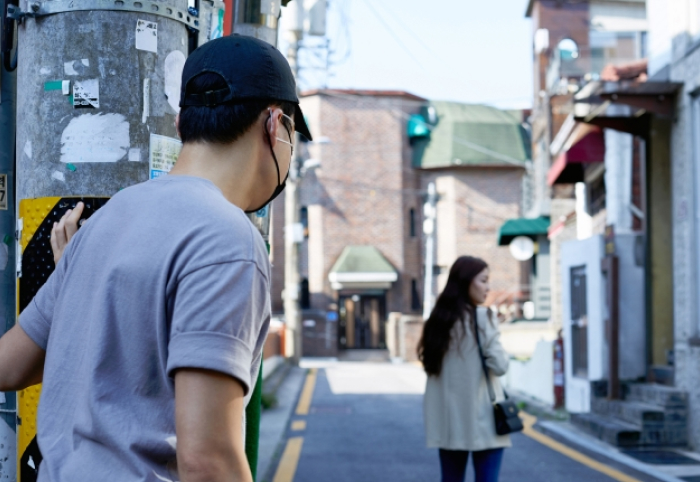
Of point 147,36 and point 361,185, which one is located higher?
point 361,185

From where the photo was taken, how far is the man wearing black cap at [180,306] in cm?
164

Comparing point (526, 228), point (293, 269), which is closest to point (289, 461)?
point (526, 228)

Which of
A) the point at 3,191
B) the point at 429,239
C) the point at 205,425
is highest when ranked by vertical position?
the point at 429,239

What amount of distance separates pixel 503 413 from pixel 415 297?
41.8 metres

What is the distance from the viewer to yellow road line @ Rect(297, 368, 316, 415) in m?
17.2

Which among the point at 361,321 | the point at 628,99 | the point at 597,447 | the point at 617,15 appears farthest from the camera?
the point at 361,321

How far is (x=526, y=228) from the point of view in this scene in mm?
30953

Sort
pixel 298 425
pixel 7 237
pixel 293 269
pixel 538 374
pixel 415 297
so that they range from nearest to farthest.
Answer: pixel 7 237, pixel 298 425, pixel 538 374, pixel 293 269, pixel 415 297

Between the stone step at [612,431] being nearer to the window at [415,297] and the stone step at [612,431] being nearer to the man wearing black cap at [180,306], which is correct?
the man wearing black cap at [180,306]

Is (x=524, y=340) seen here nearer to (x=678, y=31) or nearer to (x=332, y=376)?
(x=332, y=376)

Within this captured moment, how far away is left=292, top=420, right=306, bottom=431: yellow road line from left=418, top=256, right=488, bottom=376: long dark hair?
25.7 ft

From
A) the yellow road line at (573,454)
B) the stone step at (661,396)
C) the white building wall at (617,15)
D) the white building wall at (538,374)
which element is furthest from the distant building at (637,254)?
the white building wall at (617,15)

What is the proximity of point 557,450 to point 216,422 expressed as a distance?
35.0 feet

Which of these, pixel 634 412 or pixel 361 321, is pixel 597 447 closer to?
pixel 634 412
